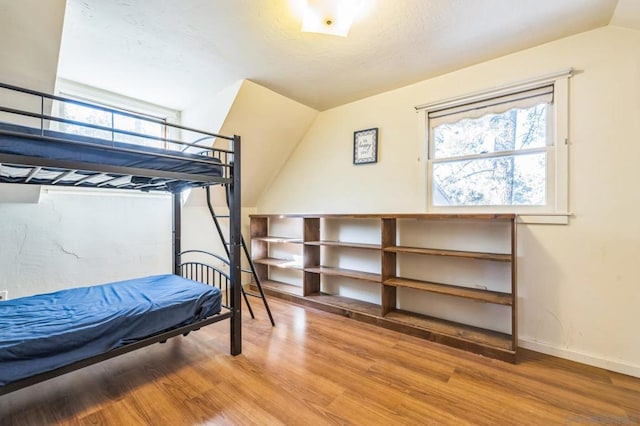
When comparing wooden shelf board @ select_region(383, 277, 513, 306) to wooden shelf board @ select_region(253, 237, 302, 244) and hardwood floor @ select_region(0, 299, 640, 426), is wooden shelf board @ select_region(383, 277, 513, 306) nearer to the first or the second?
hardwood floor @ select_region(0, 299, 640, 426)

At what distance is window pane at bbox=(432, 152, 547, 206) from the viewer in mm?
2240

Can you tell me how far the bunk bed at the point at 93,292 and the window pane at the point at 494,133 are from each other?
74.6 inches

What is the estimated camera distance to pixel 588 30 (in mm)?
2006

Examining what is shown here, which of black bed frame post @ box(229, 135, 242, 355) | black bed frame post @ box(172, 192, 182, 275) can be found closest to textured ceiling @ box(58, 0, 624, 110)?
black bed frame post @ box(229, 135, 242, 355)

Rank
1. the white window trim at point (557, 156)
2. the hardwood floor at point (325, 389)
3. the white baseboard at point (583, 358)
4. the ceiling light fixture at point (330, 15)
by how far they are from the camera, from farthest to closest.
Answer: the white window trim at point (557, 156)
the white baseboard at point (583, 358)
the ceiling light fixture at point (330, 15)
the hardwood floor at point (325, 389)

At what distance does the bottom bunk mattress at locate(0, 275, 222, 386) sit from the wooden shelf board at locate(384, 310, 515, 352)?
166 cm

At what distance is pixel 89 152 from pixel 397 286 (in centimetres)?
249

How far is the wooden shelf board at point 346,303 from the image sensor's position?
286 cm

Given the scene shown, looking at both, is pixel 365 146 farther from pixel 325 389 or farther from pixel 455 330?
pixel 325 389

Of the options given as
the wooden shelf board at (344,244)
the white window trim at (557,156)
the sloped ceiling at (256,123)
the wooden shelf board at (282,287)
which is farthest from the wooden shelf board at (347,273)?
the sloped ceiling at (256,123)

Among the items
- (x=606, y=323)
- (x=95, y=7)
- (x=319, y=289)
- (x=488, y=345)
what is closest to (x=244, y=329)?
(x=319, y=289)

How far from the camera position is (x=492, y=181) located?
7.99ft

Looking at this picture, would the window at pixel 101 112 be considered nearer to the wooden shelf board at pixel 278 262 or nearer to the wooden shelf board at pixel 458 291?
the wooden shelf board at pixel 278 262

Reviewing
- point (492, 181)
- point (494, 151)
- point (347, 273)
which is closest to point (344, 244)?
point (347, 273)
